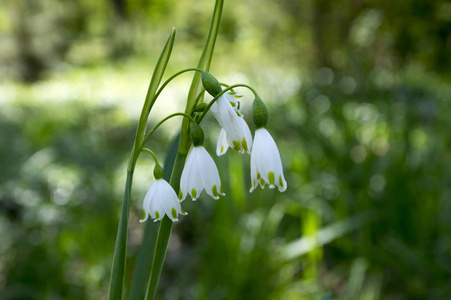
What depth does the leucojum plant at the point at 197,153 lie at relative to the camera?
601 mm

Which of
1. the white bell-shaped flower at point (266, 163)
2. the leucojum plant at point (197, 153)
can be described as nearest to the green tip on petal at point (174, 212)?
the leucojum plant at point (197, 153)

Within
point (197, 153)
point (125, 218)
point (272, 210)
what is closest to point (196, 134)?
point (197, 153)

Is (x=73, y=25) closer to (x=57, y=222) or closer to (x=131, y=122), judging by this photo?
(x=131, y=122)

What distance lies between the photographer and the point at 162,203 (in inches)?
24.2

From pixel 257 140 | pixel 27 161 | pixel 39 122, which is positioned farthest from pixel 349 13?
pixel 257 140

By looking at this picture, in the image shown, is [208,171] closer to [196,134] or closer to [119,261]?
[196,134]

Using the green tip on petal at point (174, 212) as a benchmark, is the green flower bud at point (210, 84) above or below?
above

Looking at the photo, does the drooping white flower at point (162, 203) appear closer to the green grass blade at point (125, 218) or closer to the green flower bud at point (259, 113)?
the green grass blade at point (125, 218)

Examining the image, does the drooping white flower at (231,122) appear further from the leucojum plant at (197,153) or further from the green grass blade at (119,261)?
the green grass blade at (119,261)

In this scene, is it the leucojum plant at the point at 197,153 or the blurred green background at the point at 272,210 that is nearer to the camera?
the leucojum plant at the point at 197,153

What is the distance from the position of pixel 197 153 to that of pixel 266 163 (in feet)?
0.29

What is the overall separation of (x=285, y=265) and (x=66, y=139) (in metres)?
1.78

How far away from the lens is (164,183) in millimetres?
637

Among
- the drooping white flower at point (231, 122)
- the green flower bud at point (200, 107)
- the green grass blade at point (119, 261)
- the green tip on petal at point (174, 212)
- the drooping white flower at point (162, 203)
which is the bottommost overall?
the green grass blade at point (119, 261)
